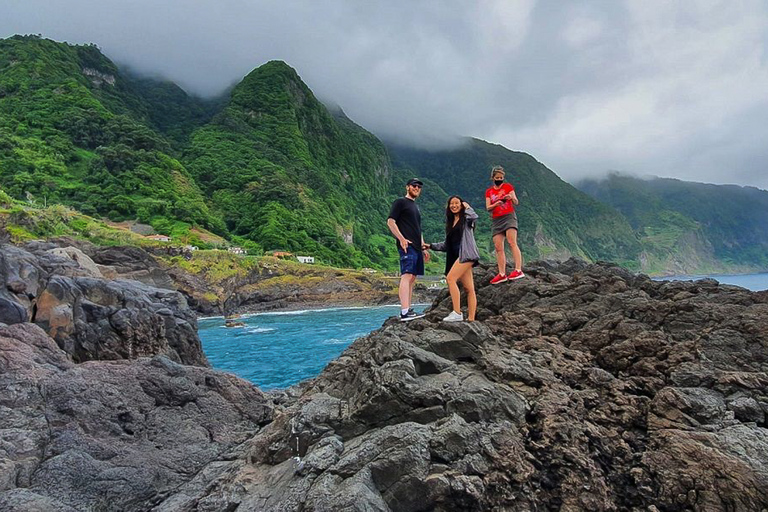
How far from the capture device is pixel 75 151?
110m

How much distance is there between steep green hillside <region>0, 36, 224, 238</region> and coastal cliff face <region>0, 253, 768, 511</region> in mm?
98092

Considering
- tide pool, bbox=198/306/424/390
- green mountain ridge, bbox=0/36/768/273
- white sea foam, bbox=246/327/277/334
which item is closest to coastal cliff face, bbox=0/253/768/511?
tide pool, bbox=198/306/424/390

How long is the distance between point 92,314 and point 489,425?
1820cm

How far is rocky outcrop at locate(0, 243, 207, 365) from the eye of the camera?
603 inches

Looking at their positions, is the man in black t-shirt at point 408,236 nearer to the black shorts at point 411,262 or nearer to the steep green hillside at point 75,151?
the black shorts at point 411,262

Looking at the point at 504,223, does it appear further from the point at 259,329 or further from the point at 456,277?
the point at 259,329

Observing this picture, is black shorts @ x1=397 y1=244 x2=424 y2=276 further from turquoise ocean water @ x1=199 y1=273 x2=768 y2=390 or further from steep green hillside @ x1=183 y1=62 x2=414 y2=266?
steep green hillside @ x1=183 y1=62 x2=414 y2=266

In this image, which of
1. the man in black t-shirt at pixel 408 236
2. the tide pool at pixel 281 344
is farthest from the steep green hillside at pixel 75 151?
the man in black t-shirt at pixel 408 236

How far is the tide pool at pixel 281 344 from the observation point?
25.4m

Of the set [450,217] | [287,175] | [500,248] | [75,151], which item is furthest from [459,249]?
[287,175]

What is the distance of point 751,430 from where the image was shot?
13.8 feet

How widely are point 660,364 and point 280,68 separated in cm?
20620

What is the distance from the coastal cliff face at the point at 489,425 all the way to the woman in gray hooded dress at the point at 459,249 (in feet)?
2.23

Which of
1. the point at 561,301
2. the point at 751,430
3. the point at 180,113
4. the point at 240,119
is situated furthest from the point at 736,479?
the point at 180,113
